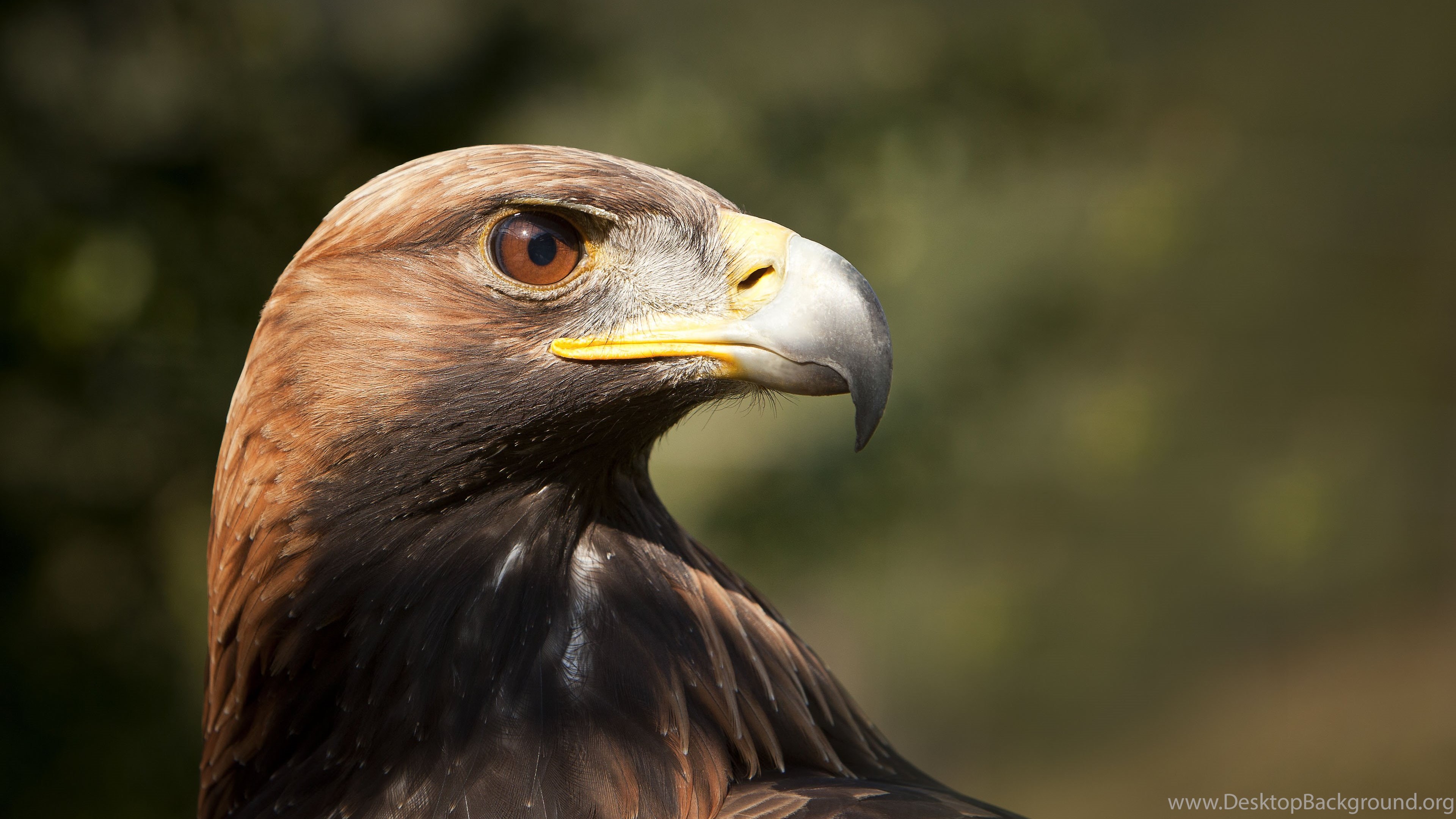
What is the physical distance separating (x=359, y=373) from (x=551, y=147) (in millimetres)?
405

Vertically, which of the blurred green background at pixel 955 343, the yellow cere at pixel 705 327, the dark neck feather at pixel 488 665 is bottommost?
the dark neck feather at pixel 488 665

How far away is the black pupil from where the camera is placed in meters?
1.52

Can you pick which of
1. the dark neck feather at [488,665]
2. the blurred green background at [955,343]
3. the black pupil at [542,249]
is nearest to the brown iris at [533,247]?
the black pupil at [542,249]

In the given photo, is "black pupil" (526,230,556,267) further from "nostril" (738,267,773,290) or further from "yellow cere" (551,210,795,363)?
"nostril" (738,267,773,290)

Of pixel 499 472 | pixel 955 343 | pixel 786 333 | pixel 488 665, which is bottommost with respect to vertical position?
pixel 488 665

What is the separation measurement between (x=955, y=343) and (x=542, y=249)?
10.5ft

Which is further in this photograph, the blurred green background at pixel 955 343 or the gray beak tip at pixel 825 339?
the blurred green background at pixel 955 343

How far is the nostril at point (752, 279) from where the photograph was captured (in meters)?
1.54

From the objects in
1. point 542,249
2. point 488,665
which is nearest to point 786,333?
point 542,249

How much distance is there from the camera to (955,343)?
14.8 feet

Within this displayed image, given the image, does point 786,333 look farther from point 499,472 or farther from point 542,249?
point 499,472

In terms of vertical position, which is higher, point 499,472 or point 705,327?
point 705,327

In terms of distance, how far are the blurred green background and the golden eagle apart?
29.8 inches

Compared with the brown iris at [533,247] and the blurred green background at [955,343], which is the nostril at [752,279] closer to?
the brown iris at [533,247]
